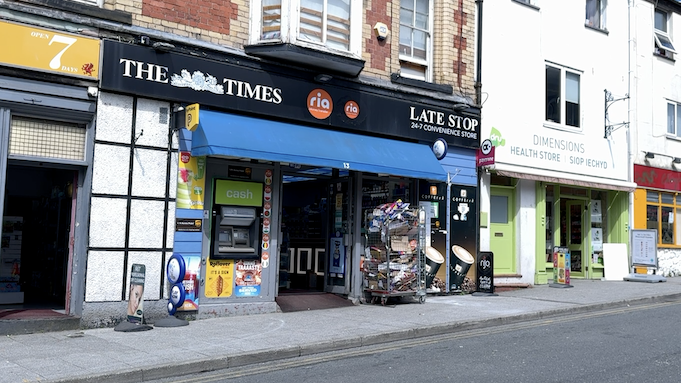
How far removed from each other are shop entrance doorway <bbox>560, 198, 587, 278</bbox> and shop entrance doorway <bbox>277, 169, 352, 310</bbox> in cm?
820

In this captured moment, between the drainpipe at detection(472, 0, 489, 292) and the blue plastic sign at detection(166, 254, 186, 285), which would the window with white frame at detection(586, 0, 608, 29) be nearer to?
the drainpipe at detection(472, 0, 489, 292)

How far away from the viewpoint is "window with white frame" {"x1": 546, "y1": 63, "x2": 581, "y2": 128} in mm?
17266

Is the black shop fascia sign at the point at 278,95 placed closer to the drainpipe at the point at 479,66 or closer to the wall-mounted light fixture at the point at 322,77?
the wall-mounted light fixture at the point at 322,77

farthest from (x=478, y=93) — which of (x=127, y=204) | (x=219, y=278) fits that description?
(x=127, y=204)

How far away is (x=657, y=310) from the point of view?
12812 millimetres

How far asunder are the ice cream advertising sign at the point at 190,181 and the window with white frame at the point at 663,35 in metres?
16.4

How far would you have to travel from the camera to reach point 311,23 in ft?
39.5

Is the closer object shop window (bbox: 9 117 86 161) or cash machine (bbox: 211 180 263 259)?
shop window (bbox: 9 117 86 161)

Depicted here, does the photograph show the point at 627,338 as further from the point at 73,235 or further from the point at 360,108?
the point at 73,235

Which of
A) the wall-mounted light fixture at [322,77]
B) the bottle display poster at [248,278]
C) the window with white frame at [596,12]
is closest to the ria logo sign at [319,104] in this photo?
the wall-mounted light fixture at [322,77]

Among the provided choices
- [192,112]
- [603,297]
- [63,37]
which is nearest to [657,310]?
[603,297]

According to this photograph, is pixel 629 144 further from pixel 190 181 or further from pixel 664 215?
pixel 190 181

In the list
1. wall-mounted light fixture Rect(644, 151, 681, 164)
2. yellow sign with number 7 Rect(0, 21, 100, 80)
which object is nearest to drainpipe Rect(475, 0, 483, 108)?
wall-mounted light fixture Rect(644, 151, 681, 164)

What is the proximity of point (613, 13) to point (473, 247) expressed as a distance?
9.24 m
